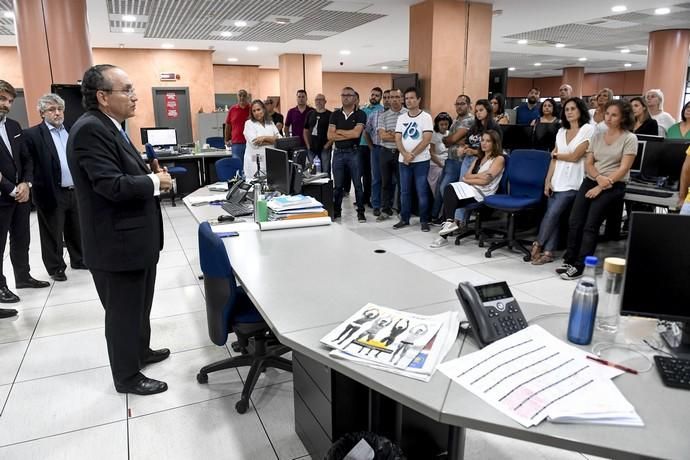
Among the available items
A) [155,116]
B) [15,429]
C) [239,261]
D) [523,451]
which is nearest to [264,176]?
[239,261]

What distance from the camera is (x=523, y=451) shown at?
230 cm

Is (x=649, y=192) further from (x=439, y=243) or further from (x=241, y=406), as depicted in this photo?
(x=241, y=406)

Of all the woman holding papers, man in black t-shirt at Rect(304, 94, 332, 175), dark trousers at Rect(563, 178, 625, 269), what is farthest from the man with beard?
dark trousers at Rect(563, 178, 625, 269)

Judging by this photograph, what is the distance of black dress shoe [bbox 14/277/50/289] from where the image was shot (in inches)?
177

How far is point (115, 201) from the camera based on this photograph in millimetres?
2344

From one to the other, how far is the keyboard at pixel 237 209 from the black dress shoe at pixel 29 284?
6.48 ft

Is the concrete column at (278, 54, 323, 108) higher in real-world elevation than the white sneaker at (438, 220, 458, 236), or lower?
higher

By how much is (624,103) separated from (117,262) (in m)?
4.22

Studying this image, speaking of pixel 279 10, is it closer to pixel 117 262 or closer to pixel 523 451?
pixel 117 262

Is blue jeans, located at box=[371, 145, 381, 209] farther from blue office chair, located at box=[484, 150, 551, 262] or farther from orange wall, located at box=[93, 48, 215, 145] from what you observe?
orange wall, located at box=[93, 48, 215, 145]

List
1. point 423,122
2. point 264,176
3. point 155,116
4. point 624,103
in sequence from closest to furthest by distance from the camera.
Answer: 1. point 624,103
2. point 264,176
3. point 423,122
4. point 155,116

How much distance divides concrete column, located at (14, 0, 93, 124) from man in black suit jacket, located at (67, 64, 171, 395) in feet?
13.5

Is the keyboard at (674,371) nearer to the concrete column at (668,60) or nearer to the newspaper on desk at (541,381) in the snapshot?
the newspaper on desk at (541,381)

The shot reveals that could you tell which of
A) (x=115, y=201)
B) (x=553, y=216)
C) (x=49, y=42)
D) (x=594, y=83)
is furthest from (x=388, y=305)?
(x=594, y=83)
